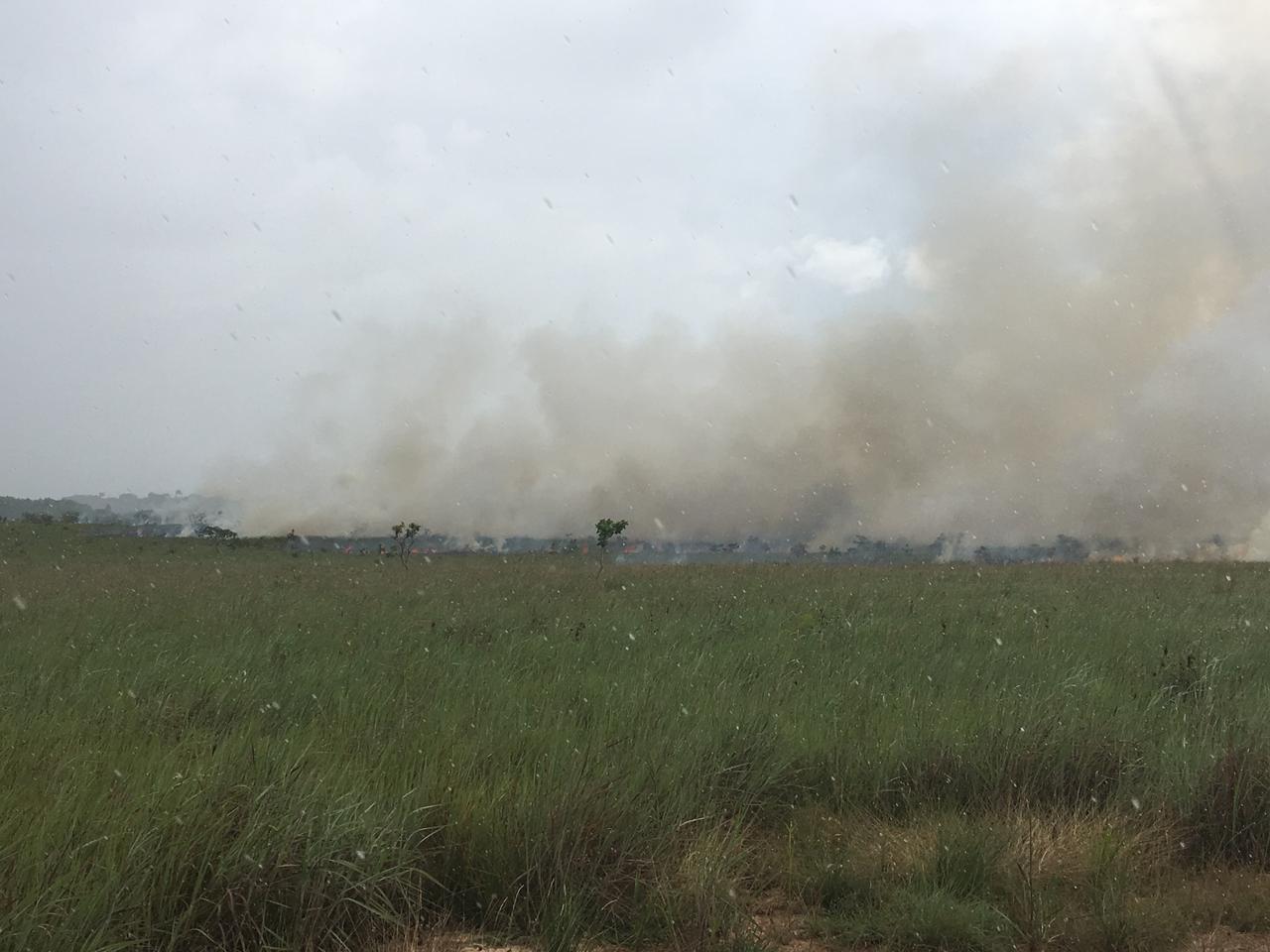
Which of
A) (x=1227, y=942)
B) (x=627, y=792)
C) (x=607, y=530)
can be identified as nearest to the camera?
(x=1227, y=942)

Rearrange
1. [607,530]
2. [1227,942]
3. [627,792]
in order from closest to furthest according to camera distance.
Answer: [1227,942], [627,792], [607,530]

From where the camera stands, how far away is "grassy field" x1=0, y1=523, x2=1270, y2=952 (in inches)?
144

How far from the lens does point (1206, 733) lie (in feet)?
19.9

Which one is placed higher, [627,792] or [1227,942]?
[627,792]

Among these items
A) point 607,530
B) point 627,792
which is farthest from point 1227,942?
point 607,530

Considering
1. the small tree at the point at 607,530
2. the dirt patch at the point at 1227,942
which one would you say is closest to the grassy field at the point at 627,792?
the dirt patch at the point at 1227,942

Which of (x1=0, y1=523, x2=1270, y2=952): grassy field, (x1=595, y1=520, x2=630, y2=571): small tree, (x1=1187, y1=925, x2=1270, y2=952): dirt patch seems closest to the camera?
(x1=0, y1=523, x2=1270, y2=952): grassy field

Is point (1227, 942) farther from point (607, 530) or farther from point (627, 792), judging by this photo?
point (607, 530)

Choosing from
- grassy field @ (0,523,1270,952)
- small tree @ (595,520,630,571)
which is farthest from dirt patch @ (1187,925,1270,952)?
small tree @ (595,520,630,571)

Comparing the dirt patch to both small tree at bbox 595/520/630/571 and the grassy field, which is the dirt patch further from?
small tree at bbox 595/520/630/571

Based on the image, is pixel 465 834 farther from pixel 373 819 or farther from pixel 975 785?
pixel 975 785

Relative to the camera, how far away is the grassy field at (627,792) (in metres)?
3.66

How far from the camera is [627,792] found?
4.53 m

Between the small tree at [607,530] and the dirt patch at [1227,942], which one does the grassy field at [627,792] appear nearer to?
the dirt patch at [1227,942]
